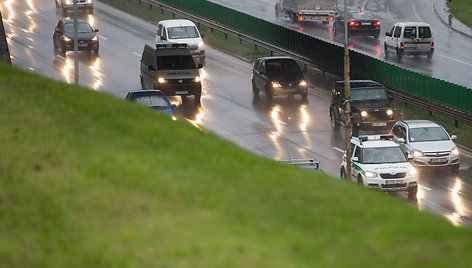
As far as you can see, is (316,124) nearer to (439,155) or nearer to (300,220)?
(439,155)

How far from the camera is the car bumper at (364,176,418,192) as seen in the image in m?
27.5

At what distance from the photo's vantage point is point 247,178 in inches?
539

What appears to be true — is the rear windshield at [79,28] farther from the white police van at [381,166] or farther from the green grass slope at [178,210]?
the green grass slope at [178,210]

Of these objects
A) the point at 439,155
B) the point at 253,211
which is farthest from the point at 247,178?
the point at 439,155

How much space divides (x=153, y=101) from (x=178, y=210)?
20876 millimetres

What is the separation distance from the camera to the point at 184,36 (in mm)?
50000

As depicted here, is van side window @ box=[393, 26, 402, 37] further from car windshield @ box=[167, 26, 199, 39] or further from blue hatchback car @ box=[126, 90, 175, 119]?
blue hatchback car @ box=[126, 90, 175, 119]

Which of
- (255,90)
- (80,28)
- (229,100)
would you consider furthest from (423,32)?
(80,28)

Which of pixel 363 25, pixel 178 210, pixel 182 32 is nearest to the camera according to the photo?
pixel 178 210

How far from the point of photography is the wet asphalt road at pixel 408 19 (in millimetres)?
48062

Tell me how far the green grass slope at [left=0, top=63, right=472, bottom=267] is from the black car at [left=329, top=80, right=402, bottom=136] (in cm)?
2027

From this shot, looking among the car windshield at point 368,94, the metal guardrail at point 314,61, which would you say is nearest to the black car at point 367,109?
the car windshield at point 368,94

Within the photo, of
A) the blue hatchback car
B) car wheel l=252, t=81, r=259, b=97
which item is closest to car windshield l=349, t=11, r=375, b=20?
car wheel l=252, t=81, r=259, b=97

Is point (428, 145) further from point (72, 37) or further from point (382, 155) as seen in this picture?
point (72, 37)
